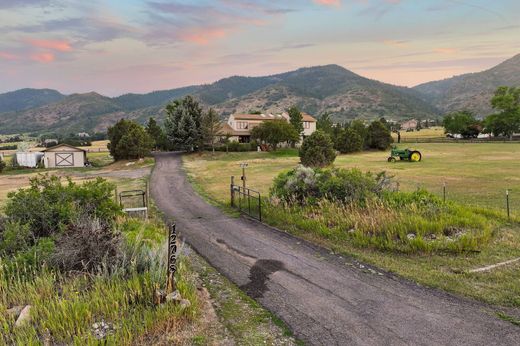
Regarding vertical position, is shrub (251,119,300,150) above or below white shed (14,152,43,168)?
above

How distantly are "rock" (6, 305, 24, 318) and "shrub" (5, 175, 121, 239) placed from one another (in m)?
2.51

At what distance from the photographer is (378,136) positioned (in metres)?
75.4

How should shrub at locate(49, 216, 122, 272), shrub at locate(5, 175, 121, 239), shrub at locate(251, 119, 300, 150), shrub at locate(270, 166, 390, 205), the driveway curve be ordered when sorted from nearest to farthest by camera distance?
the driveway curve → shrub at locate(49, 216, 122, 272) → shrub at locate(5, 175, 121, 239) → shrub at locate(270, 166, 390, 205) → shrub at locate(251, 119, 300, 150)

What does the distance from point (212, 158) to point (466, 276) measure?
5271cm

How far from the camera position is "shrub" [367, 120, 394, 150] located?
75375 millimetres

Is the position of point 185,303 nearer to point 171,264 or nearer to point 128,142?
point 171,264

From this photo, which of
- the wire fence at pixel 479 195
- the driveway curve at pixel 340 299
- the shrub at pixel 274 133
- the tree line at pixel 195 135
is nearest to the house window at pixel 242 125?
the tree line at pixel 195 135

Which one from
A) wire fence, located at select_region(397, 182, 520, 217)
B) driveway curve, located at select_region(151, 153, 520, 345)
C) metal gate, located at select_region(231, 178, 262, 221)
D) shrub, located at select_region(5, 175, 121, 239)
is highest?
shrub, located at select_region(5, 175, 121, 239)

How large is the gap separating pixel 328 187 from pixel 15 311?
1256cm

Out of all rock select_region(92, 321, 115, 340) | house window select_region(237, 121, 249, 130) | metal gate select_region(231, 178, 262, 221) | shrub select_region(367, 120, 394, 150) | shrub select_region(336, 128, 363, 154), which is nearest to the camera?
rock select_region(92, 321, 115, 340)

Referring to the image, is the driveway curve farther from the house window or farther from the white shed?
the house window

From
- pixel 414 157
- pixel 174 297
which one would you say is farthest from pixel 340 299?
pixel 414 157

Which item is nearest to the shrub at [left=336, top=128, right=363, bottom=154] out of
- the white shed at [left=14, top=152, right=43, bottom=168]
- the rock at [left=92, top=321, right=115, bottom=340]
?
the white shed at [left=14, top=152, right=43, bottom=168]

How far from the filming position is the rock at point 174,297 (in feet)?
24.0
